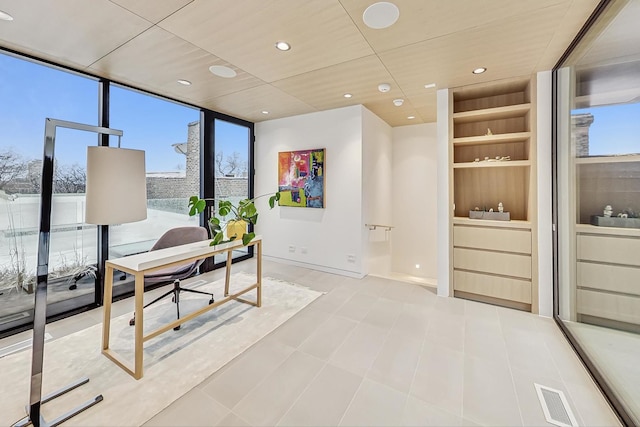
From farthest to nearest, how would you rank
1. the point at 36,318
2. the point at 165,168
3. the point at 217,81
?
the point at 165,168, the point at 217,81, the point at 36,318

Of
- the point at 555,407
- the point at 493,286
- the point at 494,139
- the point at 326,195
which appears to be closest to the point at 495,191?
the point at 494,139

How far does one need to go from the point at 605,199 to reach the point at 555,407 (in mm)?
1522

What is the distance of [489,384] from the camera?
72.9 inches

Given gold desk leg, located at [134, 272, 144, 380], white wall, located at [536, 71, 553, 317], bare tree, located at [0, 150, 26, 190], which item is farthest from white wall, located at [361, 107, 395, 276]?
bare tree, located at [0, 150, 26, 190]

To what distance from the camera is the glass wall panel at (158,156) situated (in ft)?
10.9

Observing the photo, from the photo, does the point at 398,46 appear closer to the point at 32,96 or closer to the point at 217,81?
the point at 217,81

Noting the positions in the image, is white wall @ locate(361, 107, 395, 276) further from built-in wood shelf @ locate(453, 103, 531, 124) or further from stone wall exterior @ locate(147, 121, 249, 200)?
stone wall exterior @ locate(147, 121, 249, 200)

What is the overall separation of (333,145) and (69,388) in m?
3.94

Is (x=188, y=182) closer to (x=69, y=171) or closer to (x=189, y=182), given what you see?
(x=189, y=182)

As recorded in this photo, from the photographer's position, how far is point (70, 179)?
2.90 m

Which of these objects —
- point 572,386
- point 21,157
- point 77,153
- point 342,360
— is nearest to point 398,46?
point 342,360

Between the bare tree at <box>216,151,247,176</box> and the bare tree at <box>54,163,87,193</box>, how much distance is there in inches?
72.3

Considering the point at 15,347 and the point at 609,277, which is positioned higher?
the point at 609,277

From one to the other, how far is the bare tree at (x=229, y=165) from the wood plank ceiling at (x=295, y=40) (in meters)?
1.34
